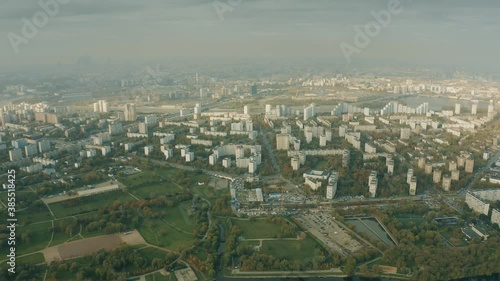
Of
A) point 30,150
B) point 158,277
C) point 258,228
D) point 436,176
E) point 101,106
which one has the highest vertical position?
point 101,106

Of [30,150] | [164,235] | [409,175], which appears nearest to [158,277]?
[164,235]

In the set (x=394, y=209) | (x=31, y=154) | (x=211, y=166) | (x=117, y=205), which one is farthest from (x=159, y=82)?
(x=394, y=209)

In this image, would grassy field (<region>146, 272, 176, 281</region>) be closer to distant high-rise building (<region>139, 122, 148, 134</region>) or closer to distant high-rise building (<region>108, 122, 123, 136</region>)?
distant high-rise building (<region>139, 122, 148, 134</region>)

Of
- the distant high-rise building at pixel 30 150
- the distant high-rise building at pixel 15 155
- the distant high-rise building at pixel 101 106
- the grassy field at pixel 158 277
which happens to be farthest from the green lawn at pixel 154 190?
the distant high-rise building at pixel 101 106

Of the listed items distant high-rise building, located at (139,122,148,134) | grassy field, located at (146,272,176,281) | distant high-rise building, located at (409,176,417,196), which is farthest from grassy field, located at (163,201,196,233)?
distant high-rise building, located at (139,122,148,134)

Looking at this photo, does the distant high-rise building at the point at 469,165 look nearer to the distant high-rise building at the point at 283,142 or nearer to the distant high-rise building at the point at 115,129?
the distant high-rise building at the point at 283,142

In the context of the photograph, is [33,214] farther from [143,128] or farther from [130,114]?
[130,114]

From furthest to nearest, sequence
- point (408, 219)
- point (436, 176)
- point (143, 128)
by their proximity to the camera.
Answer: point (143, 128)
point (436, 176)
point (408, 219)
